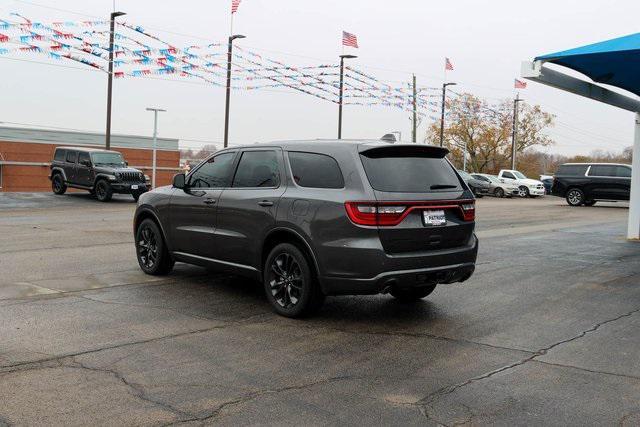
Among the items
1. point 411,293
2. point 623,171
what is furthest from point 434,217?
point 623,171

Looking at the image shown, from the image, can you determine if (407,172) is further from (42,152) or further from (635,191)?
(42,152)

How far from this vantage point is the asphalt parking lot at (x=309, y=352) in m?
4.07

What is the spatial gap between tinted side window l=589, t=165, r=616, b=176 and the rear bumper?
1007 inches

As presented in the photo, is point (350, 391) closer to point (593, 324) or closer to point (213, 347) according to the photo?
point (213, 347)

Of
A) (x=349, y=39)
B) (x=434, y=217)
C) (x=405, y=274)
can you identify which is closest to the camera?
(x=405, y=274)

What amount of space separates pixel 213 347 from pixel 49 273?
4244 mm

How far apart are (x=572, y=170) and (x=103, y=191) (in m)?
21.1

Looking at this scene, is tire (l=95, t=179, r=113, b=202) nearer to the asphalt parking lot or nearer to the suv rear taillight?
the asphalt parking lot

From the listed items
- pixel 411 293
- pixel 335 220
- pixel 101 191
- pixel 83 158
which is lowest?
pixel 411 293

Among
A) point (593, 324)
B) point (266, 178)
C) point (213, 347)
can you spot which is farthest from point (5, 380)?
point (593, 324)

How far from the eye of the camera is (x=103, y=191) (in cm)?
2453

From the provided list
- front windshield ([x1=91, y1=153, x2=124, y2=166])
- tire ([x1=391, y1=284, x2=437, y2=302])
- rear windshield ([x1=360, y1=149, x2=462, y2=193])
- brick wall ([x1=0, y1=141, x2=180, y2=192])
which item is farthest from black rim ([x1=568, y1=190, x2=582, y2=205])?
brick wall ([x1=0, y1=141, x2=180, y2=192])

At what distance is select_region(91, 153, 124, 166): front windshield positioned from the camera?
24906 millimetres

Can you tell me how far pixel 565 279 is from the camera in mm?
9141
